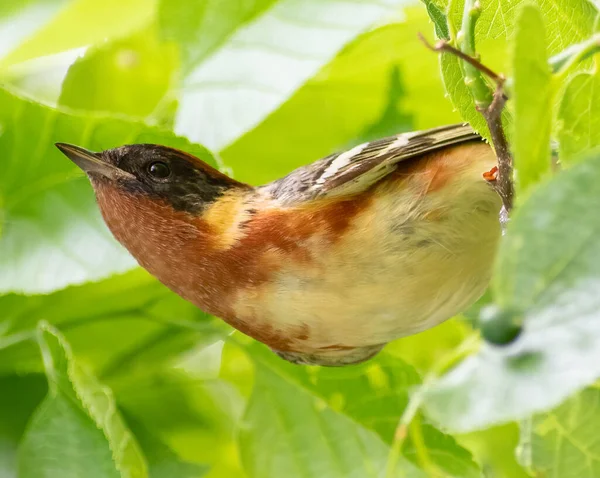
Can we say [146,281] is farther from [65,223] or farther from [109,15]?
[109,15]

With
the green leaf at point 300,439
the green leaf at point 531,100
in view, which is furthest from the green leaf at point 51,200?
the green leaf at point 531,100

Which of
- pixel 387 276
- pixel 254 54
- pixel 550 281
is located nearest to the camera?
pixel 550 281

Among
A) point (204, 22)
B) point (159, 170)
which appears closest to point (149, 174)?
point (159, 170)

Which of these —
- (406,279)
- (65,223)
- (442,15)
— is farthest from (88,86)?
(442,15)

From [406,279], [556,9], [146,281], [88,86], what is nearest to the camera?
[556,9]

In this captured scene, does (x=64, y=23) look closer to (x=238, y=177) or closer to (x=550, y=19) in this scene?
(x=238, y=177)

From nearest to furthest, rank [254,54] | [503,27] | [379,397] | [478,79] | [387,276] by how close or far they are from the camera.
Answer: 1. [478,79]
2. [503,27]
3. [387,276]
4. [379,397]
5. [254,54]

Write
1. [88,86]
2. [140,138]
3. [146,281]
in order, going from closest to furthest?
[140,138] < [146,281] < [88,86]
